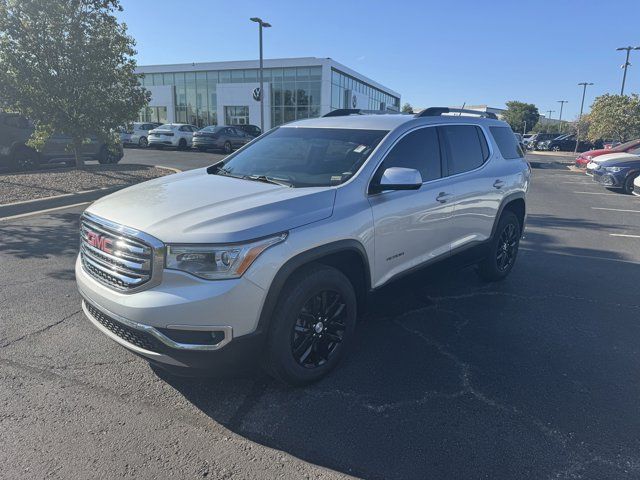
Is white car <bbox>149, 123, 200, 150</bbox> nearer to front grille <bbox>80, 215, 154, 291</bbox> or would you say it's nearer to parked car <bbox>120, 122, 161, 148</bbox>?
parked car <bbox>120, 122, 161, 148</bbox>

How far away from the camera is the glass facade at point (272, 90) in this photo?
4109cm

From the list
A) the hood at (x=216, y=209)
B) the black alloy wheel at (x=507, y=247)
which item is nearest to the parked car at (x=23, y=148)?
the hood at (x=216, y=209)

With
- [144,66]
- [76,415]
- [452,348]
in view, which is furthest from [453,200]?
[144,66]

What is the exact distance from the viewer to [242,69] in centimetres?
4272

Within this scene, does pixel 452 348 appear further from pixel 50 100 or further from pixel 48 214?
pixel 50 100

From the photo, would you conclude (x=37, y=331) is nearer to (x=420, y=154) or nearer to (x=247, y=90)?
(x=420, y=154)

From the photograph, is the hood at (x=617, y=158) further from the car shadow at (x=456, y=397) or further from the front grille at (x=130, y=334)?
the front grille at (x=130, y=334)

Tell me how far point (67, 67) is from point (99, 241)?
9.76 meters

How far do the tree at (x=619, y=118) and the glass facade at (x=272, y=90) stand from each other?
2051 centimetres

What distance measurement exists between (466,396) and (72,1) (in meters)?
11.8

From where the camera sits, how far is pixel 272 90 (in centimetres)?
4244

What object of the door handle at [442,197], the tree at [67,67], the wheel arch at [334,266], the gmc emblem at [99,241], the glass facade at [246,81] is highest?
the glass facade at [246,81]

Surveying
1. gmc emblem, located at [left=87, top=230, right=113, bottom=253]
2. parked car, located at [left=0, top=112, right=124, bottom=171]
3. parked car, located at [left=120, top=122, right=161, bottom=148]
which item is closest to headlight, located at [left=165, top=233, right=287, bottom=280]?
gmc emblem, located at [left=87, top=230, right=113, bottom=253]

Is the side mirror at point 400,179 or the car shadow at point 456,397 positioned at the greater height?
the side mirror at point 400,179
